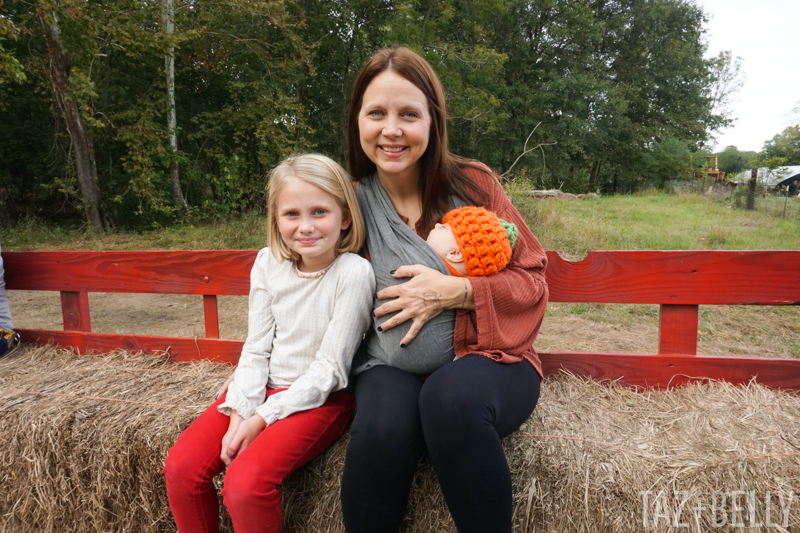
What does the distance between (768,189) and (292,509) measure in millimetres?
12678

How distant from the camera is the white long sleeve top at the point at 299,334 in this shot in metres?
1.60

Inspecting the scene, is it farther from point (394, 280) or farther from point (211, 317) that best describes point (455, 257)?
point (211, 317)

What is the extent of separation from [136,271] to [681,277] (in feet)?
8.82

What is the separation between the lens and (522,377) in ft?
5.35

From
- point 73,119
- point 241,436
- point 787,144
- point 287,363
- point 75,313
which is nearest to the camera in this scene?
point 241,436

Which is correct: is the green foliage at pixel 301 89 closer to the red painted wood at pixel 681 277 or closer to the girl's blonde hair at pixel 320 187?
the red painted wood at pixel 681 277

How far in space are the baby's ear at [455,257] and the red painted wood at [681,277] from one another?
62cm

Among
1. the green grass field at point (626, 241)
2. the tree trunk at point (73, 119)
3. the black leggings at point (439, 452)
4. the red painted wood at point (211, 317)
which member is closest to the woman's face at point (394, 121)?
the black leggings at point (439, 452)

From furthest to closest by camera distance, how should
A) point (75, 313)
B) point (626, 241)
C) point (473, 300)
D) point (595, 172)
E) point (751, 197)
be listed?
1. point (595, 172)
2. point (751, 197)
3. point (626, 241)
4. point (75, 313)
5. point (473, 300)

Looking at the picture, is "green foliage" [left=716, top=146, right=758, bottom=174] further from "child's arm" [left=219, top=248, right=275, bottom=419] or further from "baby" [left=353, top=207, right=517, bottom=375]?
"child's arm" [left=219, top=248, right=275, bottom=419]

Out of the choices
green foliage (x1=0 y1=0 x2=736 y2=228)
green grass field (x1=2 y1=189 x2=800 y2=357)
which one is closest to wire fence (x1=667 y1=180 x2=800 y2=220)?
green grass field (x1=2 y1=189 x2=800 y2=357)

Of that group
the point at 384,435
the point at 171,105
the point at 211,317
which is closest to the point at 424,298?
the point at 384,435

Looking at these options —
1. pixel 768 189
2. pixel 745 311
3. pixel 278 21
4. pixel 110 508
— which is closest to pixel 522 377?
pixel 110 508

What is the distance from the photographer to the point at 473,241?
1.62 metres
